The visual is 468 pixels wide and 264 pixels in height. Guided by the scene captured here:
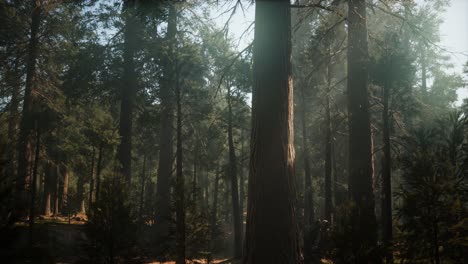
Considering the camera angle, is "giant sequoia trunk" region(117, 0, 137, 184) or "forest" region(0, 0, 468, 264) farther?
"giant sequoia trunk" region(117, 0, 137, 184)

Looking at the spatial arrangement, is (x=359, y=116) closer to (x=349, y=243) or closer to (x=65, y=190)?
(x=349, y=243)

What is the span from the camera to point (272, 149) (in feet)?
14.5

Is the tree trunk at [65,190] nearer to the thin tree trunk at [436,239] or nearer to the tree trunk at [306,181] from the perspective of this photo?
the tree trunk at [306,181]

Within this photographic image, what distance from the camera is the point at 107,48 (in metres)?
19.2

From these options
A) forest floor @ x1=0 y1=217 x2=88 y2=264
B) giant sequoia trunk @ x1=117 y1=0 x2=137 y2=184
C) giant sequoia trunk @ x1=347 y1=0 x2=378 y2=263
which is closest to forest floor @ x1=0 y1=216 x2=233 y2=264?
forest floor @ x1=0 y1=217 x2=88 y2=264

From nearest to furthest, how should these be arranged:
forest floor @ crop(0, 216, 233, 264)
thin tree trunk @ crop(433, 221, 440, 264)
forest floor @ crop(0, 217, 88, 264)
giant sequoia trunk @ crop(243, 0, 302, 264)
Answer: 1. giant sequoia trunk @ crop(243, 0, 302, 264)
2. thin tree trunk @ crop(433, 221, 440, 264)
3. forest floor @ crop(0, 216, 233, 264)
4. forest floor @ crop(0, 217, 88, 264)

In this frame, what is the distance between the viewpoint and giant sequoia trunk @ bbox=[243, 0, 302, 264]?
14.0 ft

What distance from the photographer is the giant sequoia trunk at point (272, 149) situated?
4258 mm

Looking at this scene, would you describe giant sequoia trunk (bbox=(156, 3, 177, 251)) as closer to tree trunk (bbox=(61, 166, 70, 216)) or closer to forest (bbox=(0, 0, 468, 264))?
forest (bbox=(0, 0, 468, 264))

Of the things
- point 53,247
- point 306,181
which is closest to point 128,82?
point 53,247

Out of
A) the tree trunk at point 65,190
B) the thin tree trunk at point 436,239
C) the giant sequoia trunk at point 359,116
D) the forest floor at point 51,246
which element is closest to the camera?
the thin tree trunk at point 436,239

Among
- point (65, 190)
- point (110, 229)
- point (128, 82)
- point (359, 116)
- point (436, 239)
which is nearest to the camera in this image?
point (436, 239)

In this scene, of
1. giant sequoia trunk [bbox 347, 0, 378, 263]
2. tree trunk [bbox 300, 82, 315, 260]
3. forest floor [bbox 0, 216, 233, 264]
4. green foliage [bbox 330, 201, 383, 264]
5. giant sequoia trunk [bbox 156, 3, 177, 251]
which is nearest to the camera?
green foliage [bbox 330, 201, 383, 264]

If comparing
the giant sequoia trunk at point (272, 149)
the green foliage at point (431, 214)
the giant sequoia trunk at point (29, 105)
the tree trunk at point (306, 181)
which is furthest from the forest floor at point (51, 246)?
the tree trunk at point (306, 181)
